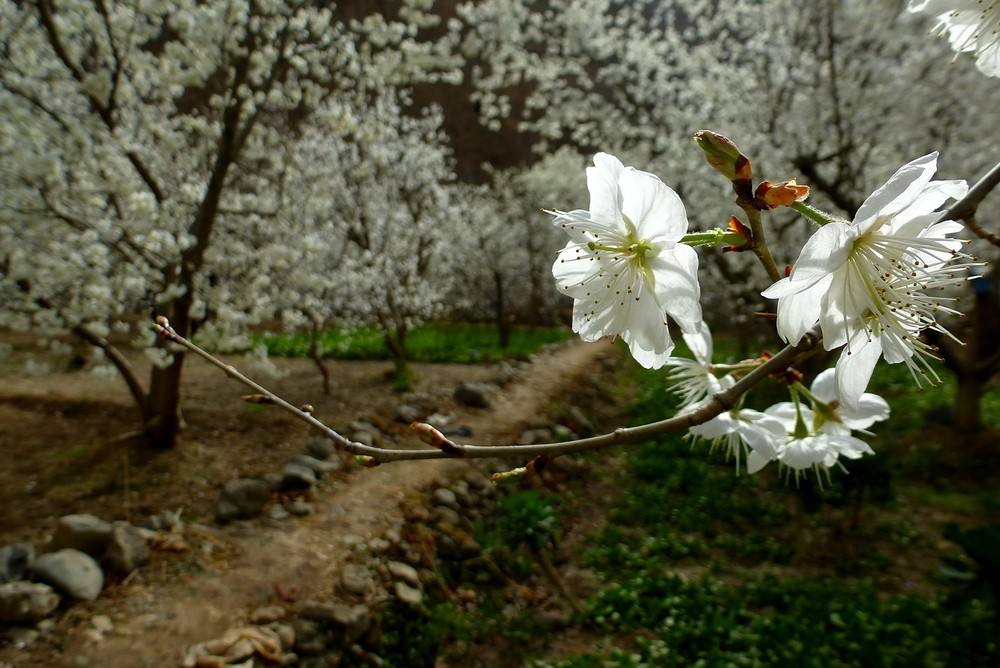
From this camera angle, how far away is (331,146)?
8.96m

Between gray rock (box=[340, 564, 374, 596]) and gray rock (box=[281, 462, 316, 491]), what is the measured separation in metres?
1.13

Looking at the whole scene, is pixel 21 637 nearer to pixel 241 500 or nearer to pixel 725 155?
pixel 241 500

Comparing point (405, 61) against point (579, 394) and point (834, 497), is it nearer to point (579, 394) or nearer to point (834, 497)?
point (579, 394)

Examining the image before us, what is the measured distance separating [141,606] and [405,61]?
194 inches

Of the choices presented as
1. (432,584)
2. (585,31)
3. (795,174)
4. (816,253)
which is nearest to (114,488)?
→ (432,584)

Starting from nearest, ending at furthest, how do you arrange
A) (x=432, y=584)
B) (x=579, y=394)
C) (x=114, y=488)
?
(x=432, y=584) → (x=114, y=488) → (x=579, y=394)

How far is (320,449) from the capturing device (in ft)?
17.7

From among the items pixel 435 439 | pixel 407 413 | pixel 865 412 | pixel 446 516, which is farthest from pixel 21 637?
pixel 407 413

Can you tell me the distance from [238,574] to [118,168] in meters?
3.10

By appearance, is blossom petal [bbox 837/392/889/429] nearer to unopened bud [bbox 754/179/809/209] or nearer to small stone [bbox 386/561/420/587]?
unopened bud [bbox 754/179/809/209]

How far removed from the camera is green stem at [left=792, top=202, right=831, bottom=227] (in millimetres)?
685

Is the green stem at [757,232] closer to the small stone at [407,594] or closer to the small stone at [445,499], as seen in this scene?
the small stone at [407,594]

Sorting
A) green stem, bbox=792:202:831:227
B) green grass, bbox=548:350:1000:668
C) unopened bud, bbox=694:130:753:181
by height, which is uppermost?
unopened bud, bbox=694:130:753:181

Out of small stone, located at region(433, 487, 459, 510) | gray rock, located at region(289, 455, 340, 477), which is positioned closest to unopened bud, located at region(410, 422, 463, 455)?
small stone, located at region(433, 487, 459, 510)
